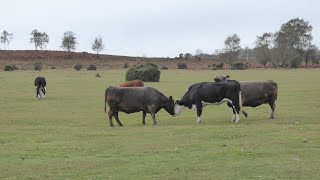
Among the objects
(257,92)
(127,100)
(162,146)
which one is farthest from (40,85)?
(162,146)

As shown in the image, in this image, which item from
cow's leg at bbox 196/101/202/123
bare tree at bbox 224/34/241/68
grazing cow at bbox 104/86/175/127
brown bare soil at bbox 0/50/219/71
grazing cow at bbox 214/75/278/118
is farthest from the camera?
bare tree at bbox 224/34/241/68

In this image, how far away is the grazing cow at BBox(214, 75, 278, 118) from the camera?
85.7ft

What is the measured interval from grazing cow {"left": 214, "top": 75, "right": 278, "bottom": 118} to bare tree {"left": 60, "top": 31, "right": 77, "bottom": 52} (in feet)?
495

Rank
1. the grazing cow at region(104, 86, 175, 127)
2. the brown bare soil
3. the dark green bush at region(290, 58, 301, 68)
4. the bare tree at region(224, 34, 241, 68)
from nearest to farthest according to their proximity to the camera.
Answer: the grazing cow at region(104, 86, 175, 127), the brown bare soil, the dark green bush at region(290, 58, 301, 68), the bare tree at region(224, 34, 241, 68)

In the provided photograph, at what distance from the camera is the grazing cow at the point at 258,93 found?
26.1 m

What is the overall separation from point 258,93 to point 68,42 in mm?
151585

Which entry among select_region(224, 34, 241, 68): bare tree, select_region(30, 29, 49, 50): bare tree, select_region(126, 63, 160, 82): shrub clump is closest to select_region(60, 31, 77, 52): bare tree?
select_region(30, 29, 49, 50): bare tree

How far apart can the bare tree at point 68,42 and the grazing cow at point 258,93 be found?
495ft

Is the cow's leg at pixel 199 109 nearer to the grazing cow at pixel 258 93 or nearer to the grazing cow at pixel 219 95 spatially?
the grazing cow at pixel 219 95

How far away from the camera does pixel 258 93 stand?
1035 inches

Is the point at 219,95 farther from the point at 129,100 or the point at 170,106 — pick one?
the point at 129,100

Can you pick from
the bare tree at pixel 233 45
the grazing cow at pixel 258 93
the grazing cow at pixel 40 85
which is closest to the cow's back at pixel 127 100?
the grazing cow at pixel 258 93

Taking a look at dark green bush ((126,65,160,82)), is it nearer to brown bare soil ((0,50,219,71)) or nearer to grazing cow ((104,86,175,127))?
grazing cow ((104,86,175,127))

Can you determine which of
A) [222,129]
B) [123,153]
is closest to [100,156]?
[123,153]
